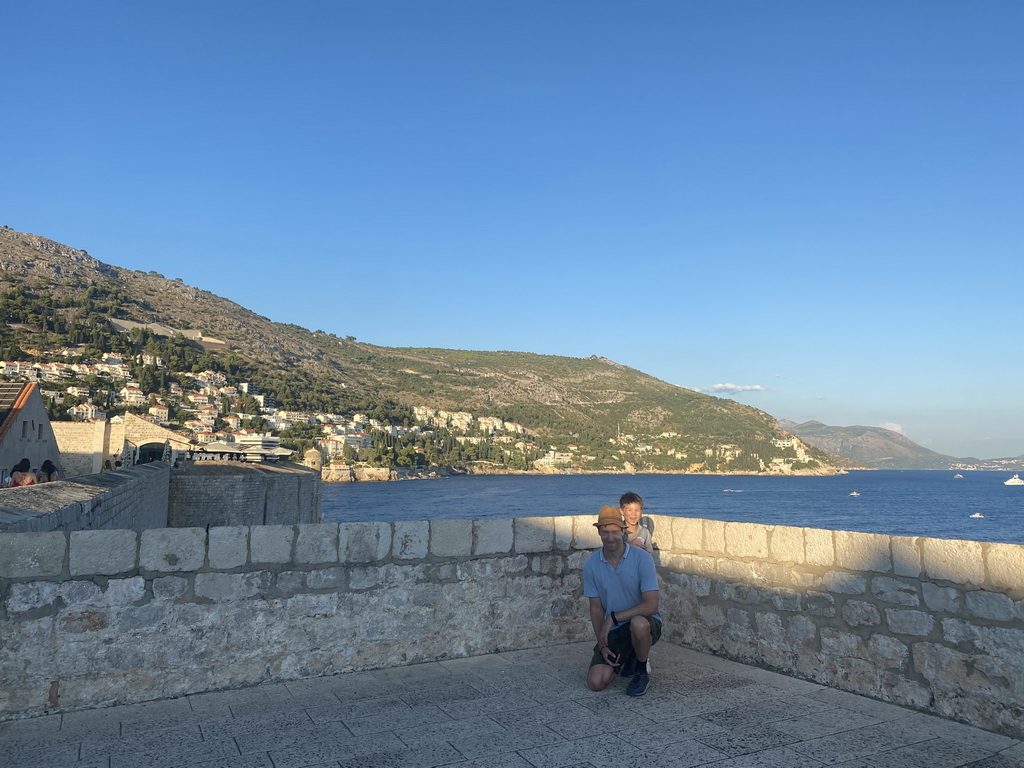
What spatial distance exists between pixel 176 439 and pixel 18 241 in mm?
92273

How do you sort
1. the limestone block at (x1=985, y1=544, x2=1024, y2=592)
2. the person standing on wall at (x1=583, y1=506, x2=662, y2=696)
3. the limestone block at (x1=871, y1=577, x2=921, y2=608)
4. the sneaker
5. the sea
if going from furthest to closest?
the sea → the person standing on wall at (x1=583, y1=506, x2=662, y2=696) → the sneaker → the limestone block at (x1=871, y1=577, x2=921, y2=608) → the limestone block at (x1=985, y1=544, x2=1024, y2=592)

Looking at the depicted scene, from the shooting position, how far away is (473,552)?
5.36m

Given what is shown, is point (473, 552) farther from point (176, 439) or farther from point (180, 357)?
point (180, 357)

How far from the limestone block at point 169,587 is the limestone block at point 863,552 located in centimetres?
410

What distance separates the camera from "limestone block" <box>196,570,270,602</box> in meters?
4.45

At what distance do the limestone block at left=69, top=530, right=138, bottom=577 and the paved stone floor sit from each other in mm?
796

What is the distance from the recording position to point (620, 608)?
15.5 feet

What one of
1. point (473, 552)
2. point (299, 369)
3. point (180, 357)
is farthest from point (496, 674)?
point (299, 369)

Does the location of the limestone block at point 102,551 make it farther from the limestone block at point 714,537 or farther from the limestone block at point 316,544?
the limestone block at point 714,537

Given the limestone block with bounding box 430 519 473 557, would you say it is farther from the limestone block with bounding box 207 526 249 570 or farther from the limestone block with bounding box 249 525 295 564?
the limestone block with bounding box 207 526 249 570

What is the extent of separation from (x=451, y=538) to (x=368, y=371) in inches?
6155

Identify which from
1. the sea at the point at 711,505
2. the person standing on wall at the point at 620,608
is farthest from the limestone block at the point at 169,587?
the sea at the point at 711,505

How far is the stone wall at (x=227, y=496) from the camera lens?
977 inches

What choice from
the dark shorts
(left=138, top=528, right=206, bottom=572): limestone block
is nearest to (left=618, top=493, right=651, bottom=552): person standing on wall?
the dark shorts
